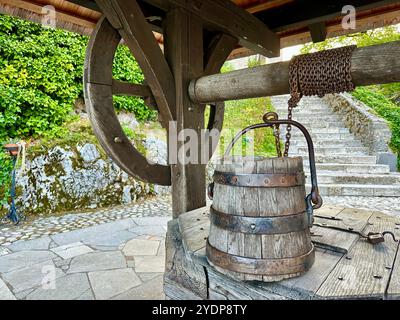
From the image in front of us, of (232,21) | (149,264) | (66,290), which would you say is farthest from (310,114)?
(66,290)

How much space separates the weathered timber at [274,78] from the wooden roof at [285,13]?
73cm

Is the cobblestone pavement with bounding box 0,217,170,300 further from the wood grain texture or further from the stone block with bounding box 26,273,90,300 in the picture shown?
the wood grain texture

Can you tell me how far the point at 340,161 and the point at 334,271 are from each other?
20.9 feet

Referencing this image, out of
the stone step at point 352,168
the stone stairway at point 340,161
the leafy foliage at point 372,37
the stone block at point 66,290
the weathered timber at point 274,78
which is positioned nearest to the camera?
the weathered timber at point 274,78

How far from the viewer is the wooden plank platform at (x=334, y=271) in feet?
3.14

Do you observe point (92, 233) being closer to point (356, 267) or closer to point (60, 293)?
point (60, 293)

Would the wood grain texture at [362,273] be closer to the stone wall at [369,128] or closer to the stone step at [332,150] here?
the stone step at [332,150]

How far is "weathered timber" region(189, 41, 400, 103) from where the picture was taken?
124 cm

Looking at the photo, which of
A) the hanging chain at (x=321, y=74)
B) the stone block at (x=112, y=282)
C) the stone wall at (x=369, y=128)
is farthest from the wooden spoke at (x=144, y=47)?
the stone wall at (x=369, y=128)

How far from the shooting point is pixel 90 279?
2699mm

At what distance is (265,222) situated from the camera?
1.02 m

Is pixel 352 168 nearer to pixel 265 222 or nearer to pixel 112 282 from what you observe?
pixel 112 282

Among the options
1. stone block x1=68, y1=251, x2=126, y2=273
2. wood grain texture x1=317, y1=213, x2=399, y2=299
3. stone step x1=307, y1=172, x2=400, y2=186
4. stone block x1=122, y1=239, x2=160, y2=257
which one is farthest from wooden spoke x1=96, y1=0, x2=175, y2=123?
stone step x1=307, y1=172, x2=400, y2=186
